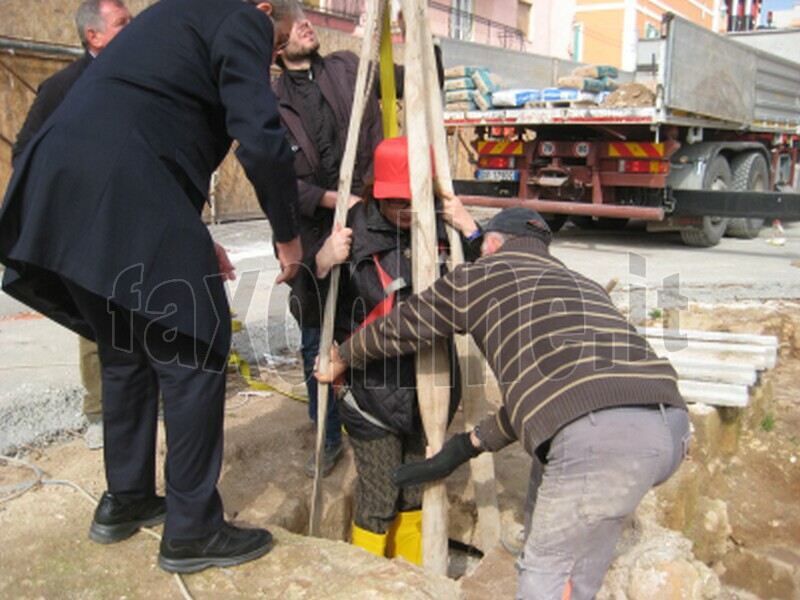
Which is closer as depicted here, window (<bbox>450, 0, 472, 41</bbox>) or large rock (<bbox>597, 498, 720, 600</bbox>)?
large rock (<bbox>597, 498, 720, 600</bbox>)

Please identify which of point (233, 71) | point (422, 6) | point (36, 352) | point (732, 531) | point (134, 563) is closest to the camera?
point (233, 71)

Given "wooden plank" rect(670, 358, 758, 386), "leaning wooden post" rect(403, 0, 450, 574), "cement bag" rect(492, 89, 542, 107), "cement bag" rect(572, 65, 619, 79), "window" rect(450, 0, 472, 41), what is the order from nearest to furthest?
"leaning wooden post" rect(403, 0, 450, 574)
"wooden plank" rect(670, 358, 758, 386)
"cement bag" rect(492, 89, 542, 107)
"cement bag" rect(572, 65, 619, 79)
"window" rect(450, 0, 472, 41)

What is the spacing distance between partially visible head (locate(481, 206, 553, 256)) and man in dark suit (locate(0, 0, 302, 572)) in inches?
27.5

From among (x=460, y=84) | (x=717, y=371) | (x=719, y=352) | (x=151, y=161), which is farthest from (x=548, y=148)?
(x=151, y=161)

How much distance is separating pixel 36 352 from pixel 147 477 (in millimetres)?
2869

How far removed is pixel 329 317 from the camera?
115 inches

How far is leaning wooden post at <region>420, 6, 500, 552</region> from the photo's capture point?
2797mm

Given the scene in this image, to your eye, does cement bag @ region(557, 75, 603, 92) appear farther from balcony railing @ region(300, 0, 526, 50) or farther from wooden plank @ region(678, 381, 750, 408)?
balcony railing @ region(300, 0, 526, 50)

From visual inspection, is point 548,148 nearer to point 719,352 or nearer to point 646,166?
point 646,166

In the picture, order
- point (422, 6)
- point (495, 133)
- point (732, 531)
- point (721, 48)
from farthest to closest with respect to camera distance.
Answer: point (495, 133)
point (721, 48)
point (732, 531)
point (422, 6)

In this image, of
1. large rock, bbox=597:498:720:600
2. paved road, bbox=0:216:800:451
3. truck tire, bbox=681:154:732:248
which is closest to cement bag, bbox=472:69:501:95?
paved road, bbox=0:216:800:451

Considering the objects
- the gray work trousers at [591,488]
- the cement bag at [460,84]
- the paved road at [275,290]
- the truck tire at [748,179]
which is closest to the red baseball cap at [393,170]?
the gray work trousers at [591,488]

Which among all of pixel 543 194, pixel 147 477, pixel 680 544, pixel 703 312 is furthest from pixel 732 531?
pixel 543 194

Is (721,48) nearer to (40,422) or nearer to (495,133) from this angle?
(495,133)
